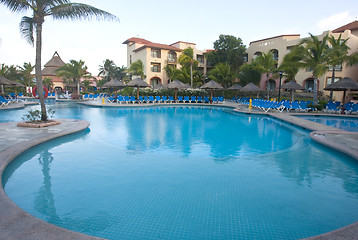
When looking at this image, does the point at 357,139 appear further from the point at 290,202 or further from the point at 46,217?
the point at 46,217

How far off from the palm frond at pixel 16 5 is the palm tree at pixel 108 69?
38521 millimetres

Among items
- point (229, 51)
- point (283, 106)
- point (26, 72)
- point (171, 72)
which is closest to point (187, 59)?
point (171, 72)

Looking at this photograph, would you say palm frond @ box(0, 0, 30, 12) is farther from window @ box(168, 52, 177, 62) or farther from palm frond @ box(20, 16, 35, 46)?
window @ box(168, 52, 177, 62)

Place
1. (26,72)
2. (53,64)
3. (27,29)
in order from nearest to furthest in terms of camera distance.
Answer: (27,29) → (26,72) → (53,64)

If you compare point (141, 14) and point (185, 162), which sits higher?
point (141, 14)

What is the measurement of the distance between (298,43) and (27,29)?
26.6m

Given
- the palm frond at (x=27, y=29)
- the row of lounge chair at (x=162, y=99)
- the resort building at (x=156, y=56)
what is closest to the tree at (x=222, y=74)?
the row of lounge chair at (x=162, y=99)

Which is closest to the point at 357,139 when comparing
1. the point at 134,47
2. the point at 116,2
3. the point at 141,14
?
the point at 116,2

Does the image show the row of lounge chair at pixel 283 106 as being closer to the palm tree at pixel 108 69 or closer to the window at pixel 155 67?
the window at pixel 155 67

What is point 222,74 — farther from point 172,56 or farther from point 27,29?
point 27,29

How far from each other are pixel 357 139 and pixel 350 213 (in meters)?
5.25

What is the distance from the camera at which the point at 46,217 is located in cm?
325

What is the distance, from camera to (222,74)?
99.9ft

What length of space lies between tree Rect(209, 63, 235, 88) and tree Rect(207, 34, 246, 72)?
272 cm
